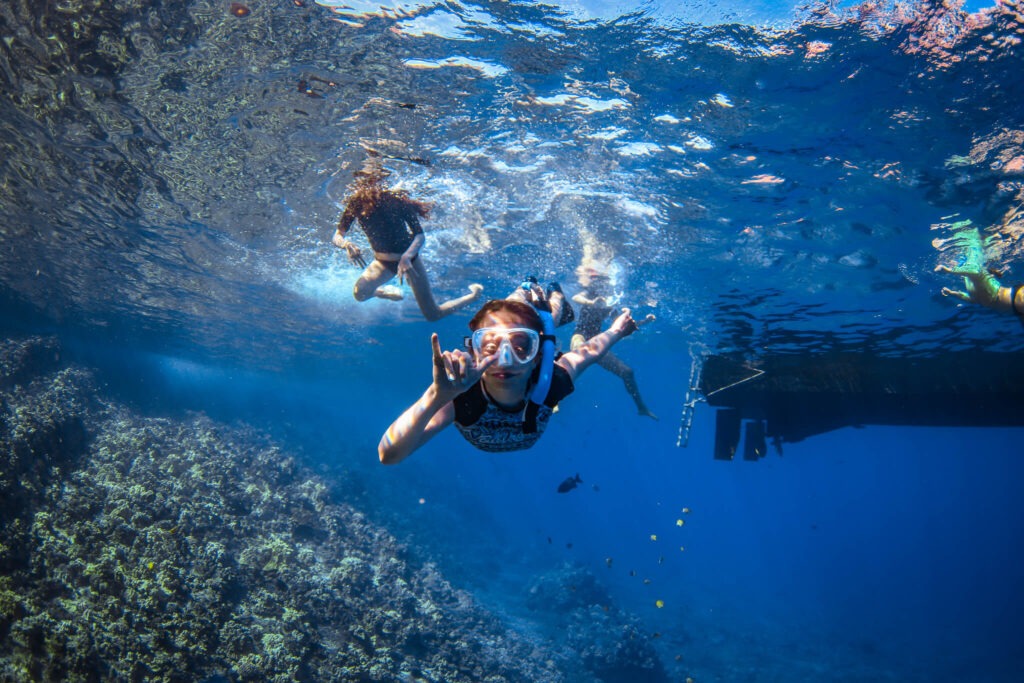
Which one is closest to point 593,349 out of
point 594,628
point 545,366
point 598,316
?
point 545,366

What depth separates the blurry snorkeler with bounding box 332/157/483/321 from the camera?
7.85 metres

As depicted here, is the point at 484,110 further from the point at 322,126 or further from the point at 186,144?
the point at 186,144

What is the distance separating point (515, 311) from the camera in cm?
357

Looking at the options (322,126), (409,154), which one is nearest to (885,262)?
(409,154)

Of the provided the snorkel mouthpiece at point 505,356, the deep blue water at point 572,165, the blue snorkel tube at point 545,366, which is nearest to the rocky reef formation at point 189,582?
the deep blue water at point 572,165

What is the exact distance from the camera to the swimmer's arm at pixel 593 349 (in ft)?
15.8

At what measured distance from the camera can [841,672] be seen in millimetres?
23016

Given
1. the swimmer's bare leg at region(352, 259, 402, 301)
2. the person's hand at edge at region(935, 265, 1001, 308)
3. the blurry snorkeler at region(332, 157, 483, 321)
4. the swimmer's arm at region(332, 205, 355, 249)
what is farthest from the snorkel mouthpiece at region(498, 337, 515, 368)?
the swimmer's bare leg at region(352, 259, 402, 301)

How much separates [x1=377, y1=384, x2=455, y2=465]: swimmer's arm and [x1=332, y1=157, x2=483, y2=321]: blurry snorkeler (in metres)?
4.20

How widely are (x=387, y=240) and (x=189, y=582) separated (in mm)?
8395

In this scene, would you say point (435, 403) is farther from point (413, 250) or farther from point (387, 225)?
point (387, 225)

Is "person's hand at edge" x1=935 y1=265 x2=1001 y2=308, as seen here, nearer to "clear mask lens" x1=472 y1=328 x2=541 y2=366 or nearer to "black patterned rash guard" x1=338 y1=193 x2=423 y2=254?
Answer: "clear mask lens" x1=472 y1=328 x2=541 y2=366

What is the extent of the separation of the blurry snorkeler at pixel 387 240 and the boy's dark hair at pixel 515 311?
3.93 metres

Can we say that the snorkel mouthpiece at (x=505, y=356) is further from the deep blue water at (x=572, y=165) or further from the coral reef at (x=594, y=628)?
the coral reef at (x=594, y=628)
